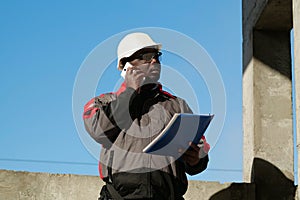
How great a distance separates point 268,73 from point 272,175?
881mm

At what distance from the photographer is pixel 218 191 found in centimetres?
497

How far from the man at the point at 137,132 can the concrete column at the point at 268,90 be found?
5.74ft

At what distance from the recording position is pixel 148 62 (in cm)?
367

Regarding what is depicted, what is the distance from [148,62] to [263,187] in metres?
1.95

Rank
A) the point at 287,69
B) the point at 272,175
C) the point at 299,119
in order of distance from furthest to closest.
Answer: the point at 287,69
the point at 272,175
the point at 299,119

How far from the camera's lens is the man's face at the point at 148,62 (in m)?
3.63

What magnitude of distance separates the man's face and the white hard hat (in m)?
0.03

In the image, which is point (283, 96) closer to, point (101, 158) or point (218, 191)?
point (218, 191)

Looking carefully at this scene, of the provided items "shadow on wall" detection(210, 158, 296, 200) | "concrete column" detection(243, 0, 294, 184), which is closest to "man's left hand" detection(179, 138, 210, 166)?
"shadow on wall" detection(210, 158, 296, 200)

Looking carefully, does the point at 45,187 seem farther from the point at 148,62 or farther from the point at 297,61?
the point at 297,61

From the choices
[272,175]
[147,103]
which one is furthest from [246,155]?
[147,103]

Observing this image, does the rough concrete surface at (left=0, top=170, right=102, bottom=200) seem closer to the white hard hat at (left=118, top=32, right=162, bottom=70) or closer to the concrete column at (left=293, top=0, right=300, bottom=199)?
the white hard hat at (left=118, top=32, right=162, bottom=70)

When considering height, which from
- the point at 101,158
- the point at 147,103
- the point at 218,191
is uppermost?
the point at 147,103

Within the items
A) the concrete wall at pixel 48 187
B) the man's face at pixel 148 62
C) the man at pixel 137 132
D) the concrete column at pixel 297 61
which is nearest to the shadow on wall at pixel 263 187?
the concrete wall at pixel 48 187
